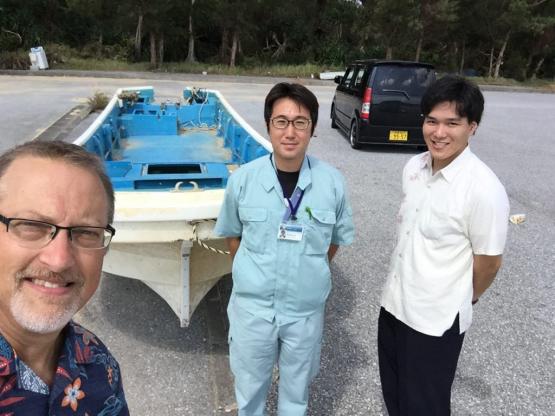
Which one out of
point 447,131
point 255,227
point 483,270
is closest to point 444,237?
point 483,270

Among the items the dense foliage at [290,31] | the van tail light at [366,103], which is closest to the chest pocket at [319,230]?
the van tail light at [366,103]

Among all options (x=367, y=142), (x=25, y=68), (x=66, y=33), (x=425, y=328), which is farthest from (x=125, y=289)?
(x=66, y=33)

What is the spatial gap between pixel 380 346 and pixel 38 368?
5.54 ft

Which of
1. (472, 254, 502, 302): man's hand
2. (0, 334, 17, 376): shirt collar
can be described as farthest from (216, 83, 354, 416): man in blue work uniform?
(0, 334, 17, 376): shirt collar

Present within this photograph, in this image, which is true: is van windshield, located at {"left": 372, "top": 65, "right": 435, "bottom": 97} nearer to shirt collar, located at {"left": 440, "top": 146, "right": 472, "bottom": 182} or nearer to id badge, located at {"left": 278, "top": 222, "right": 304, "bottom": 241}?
shirt collar, located at {"left": 440, "top": 146, "right": 472, "bottom": 182}

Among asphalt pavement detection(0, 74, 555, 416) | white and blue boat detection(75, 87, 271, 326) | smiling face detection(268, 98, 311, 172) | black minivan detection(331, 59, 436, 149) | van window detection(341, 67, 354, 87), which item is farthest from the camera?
van window detection(341, 67, 354, 87)

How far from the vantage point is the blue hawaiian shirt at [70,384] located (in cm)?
102

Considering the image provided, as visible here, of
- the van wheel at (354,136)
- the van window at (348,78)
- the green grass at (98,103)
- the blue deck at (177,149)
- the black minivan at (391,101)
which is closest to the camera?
the blue deck at (177,149)

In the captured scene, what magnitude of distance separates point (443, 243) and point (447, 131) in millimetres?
461

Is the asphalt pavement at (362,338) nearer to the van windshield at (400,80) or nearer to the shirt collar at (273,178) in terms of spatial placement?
the shirt collar at (273,178)

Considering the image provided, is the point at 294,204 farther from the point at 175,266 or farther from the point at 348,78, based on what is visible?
the point at 348,78

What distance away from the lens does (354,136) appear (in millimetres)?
9047

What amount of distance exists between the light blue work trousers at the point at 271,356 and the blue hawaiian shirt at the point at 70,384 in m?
0.75

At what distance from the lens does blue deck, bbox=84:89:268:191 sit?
339cm
